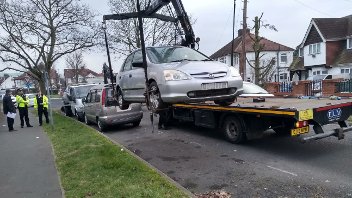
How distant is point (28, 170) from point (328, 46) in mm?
32350

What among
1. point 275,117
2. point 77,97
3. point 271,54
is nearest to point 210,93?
point 275,117

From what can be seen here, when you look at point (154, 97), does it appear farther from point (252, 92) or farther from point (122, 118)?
point (122, 118)

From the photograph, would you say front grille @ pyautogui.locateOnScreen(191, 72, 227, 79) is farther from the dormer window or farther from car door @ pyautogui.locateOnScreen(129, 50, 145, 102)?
the dormer window

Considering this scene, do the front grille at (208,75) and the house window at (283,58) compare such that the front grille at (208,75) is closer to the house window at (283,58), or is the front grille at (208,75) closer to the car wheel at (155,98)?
the car wheel at (155,98)

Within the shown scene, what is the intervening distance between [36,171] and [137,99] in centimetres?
256

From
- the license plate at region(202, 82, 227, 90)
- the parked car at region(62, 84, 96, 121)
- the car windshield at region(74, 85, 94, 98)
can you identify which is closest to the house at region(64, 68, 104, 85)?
the parked car at region(62, 84, 96, 121)

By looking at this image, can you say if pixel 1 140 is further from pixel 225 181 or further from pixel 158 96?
pixel 225 181

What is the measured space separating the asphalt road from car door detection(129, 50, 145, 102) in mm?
1486

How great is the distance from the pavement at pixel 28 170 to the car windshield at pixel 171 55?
307cm

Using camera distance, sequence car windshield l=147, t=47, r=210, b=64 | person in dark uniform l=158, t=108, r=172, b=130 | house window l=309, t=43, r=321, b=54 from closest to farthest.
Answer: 1. car windshield l=147, t=47, r=210, b=64
2. person in dark uniform l=158, t=108, r=172, b=130
3. house window l=309, t=43, r=321, b=54

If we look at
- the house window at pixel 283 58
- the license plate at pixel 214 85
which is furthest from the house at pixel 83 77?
the license plate at pixel 214 85

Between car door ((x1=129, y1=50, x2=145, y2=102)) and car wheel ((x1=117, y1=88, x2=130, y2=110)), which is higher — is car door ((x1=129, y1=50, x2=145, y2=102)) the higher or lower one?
the higher one

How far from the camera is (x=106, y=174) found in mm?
6434

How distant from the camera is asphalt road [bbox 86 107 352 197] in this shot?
18.0ft
